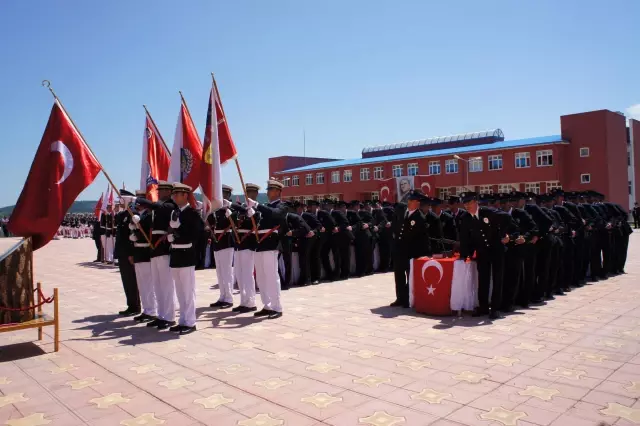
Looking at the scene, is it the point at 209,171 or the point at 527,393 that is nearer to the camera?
the point at 527,393

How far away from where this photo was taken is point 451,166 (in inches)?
1750

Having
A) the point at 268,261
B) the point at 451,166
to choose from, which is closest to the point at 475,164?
the point at 451,166

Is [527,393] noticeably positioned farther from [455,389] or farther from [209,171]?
[209,171]

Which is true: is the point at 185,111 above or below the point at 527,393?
above

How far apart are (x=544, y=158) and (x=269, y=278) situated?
37.3 meters

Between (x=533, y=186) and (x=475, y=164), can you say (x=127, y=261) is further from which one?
(x=475, y=164)

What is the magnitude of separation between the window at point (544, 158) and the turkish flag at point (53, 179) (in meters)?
38.9

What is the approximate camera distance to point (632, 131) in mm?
46656

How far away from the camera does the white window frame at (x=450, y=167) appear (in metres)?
44.2

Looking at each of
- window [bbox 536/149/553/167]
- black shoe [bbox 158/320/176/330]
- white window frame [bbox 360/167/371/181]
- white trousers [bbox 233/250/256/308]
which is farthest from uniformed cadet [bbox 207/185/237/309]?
white window frame [bbox 360/167/371/181]

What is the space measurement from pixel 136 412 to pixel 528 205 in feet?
24.0

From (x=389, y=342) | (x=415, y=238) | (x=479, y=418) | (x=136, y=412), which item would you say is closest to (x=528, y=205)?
(x=415, y=238)

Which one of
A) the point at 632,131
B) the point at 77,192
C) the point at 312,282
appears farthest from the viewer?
the point at 632,131

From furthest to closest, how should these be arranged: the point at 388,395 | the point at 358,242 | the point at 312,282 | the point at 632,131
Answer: the point at 632,131 < the point at 358,242 < the point at 312,282 < the point at 388,395
